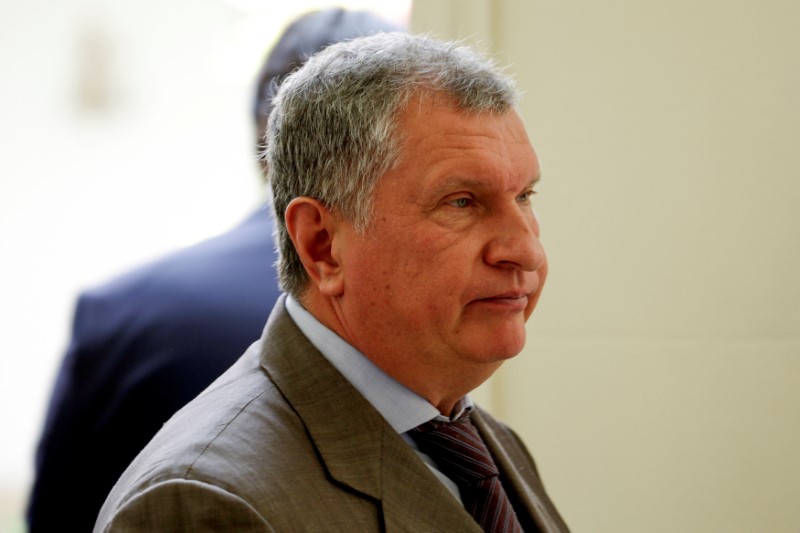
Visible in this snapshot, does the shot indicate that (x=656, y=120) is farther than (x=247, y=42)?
No

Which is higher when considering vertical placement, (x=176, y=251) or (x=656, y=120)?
(x=656, y=120)

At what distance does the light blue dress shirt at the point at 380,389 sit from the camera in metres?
1.38

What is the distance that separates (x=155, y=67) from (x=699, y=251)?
5.50 ft

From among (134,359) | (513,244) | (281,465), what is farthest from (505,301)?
(134,359)

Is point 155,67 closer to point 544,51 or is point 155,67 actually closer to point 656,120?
point 544,51

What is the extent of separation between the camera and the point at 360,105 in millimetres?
1363

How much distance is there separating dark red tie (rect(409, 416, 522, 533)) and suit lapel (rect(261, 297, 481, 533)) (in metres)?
0.07

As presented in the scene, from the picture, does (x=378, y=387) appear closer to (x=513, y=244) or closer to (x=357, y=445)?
(x=357, y=445)

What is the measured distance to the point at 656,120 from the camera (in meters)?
2.45

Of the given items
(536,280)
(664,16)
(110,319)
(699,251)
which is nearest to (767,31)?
(664,16)

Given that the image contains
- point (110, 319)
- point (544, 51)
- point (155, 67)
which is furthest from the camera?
point (155, 67)

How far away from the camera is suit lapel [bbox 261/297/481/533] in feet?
4.17

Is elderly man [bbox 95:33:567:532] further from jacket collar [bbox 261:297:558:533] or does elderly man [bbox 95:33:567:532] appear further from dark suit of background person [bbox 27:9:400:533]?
dark suit of background person [bbox 27:9:400:533]

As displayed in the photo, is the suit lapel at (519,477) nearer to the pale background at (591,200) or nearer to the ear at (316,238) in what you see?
the ear at (316,238)
